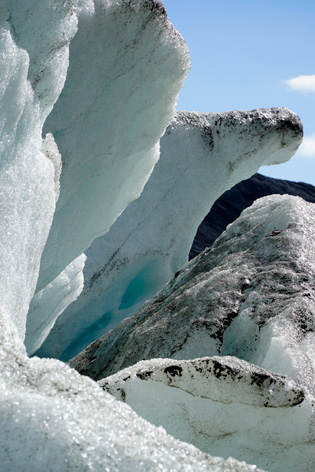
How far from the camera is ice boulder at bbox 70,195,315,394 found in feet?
9.14

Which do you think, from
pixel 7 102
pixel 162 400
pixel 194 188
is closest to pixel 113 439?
pixel 162 400

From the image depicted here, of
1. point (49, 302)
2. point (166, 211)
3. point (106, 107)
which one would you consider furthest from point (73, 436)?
point (166, 211)

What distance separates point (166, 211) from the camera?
6.05 meters

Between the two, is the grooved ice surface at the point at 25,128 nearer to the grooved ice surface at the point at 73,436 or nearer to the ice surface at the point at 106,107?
the ice surface at the point at 106,107

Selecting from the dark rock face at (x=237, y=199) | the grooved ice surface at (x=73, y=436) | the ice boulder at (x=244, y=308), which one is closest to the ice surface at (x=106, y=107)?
the ice boulder at (x=244, y=308)

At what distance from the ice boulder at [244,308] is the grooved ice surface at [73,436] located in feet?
4.51

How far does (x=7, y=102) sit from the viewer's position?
2.32 metres

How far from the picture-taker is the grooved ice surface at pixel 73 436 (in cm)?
100

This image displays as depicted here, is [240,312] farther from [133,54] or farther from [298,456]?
[133,54]

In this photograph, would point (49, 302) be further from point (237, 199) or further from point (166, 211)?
point (237, 199)

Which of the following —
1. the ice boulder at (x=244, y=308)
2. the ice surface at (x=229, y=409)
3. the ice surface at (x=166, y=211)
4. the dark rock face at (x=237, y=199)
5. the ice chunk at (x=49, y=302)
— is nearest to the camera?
the ice surface at (x=229, y=409)

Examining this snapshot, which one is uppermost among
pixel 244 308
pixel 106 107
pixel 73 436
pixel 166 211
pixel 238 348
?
pixel 166 211

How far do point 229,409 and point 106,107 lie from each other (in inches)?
83.8

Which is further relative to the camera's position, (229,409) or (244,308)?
(244,308)
